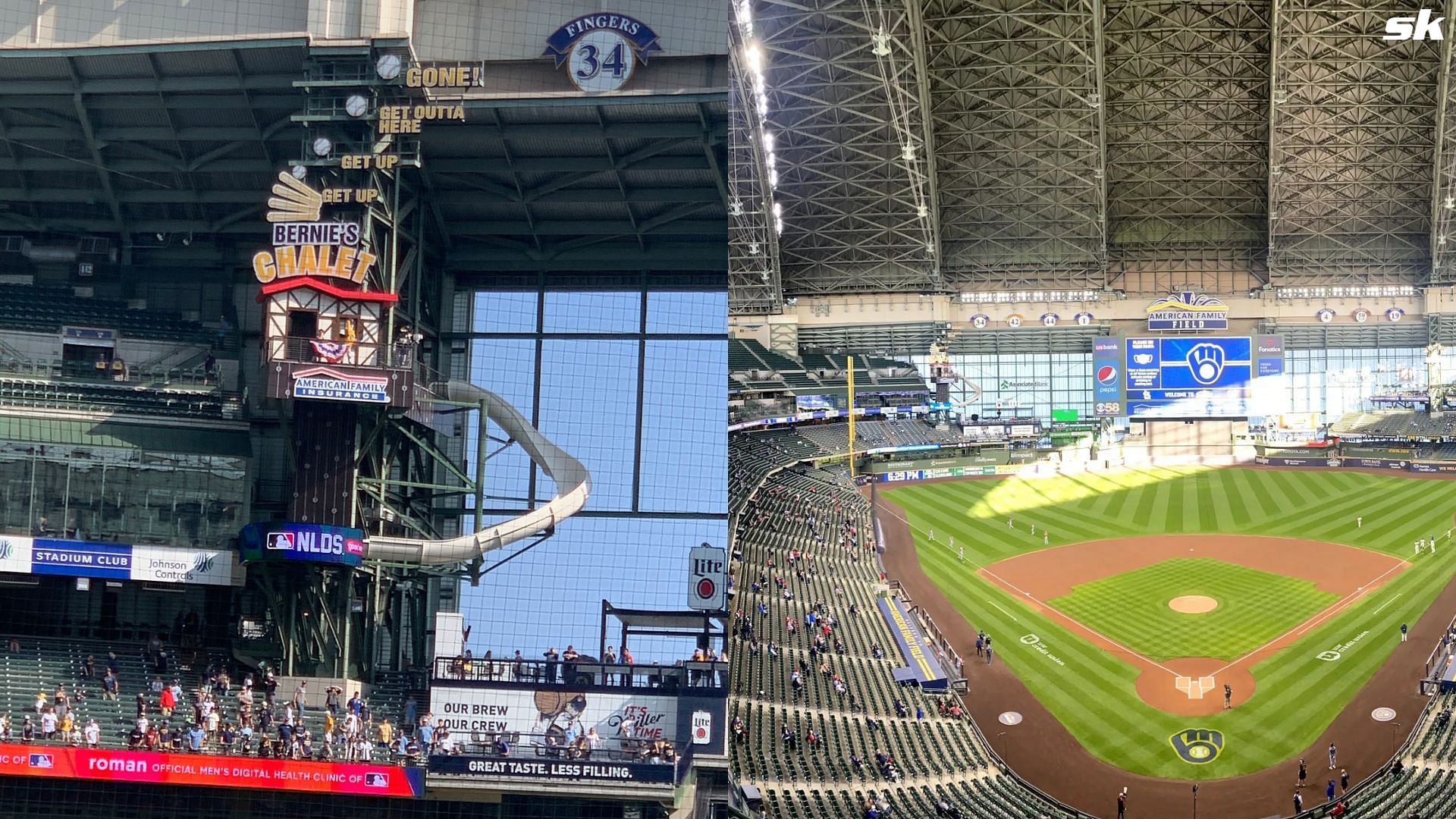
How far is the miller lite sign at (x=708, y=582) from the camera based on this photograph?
27922 mm

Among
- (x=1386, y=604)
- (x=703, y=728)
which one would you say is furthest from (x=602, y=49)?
(x=1386, y=604)

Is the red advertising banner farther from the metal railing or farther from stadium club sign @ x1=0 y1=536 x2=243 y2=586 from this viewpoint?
the metal railing

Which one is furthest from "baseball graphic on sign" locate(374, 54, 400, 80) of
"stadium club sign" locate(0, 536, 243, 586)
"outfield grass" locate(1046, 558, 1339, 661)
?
"outfield grass" locate(1046, 558, 1339, 661)

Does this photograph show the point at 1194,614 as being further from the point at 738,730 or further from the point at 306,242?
the point at 306,242

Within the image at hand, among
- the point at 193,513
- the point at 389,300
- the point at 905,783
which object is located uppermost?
the point at 389,300

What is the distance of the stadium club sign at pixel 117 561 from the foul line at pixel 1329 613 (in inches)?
1118

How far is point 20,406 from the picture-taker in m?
27.7

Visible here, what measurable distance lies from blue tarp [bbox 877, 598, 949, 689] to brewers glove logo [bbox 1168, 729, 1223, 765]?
6.45 metres

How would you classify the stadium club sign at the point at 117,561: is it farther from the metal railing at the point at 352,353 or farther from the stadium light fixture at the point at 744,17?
the stadium light fixture at the point at 744,17

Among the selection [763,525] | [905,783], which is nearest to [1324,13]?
[763,525]

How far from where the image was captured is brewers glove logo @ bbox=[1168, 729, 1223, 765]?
118 feet

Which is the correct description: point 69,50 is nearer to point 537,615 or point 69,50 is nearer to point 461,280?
point 461,280

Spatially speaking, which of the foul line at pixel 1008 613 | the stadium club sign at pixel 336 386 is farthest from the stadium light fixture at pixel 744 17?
the foul line at pixel 1008 613

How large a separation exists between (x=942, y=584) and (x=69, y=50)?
31571 mm
